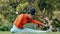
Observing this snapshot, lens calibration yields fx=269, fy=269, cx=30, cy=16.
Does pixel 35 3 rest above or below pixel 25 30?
above

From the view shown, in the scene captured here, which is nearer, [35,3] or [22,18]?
[22,18]

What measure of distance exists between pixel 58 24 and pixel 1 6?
191 inches

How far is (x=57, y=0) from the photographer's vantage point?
69.1 ft

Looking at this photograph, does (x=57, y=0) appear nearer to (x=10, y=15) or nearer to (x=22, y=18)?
(x=10, y=15)

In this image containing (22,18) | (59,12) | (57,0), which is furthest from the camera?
(57,0)

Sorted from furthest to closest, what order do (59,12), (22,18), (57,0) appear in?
(57,0), (59,12), (22,18)

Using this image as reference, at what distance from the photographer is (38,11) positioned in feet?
68.5

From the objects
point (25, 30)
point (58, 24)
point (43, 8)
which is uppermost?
point (43, 8)

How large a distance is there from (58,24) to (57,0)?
76.1 inches

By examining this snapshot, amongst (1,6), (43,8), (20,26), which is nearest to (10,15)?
(1,6)

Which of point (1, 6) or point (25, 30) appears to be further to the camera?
point (1, 6)

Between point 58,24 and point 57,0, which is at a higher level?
point 57,0

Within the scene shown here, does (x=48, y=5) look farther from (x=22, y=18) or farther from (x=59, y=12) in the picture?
(x=22, y=18)

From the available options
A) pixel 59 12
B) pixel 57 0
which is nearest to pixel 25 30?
pixel 59 12
